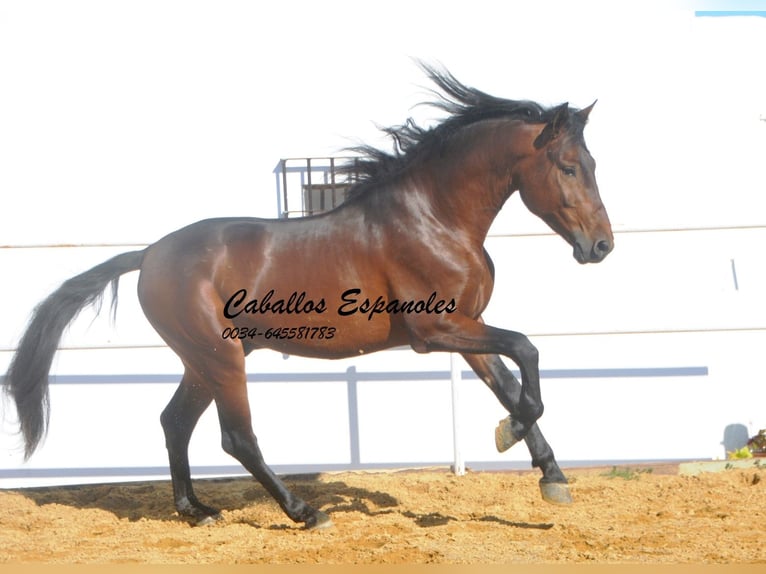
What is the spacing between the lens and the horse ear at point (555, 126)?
5059mm

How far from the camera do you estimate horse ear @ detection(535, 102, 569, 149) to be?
5.06m

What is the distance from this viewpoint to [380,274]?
5273mm

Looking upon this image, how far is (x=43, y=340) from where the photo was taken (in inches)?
229

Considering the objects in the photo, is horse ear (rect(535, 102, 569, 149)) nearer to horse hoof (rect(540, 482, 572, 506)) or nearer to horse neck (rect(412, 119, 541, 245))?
horse neck (rect(412, 119, 541, 245))

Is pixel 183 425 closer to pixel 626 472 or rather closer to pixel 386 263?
pixel 386 263

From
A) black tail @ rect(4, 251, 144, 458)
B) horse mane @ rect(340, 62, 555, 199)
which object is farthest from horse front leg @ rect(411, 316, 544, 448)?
black tail @ rect(4, 251, 144, 458)

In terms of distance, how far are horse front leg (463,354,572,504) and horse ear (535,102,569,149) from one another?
1180 millimetres

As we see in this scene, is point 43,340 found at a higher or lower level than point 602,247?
lower

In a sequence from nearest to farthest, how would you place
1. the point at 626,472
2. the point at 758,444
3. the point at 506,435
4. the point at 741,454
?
the point at 506,435 < the point at 626,472 < the point at 741,454 < the point at 758,444

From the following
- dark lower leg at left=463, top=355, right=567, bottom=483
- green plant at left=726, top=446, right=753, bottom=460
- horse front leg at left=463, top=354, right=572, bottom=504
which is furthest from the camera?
green plant at left=726, top=446, right=753, bottom=460

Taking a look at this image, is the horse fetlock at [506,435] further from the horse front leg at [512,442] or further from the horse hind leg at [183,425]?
the horse hind leg at [183,425]

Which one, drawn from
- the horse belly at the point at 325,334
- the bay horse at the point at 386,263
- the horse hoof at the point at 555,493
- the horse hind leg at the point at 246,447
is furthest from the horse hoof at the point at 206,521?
the horse hoof at the point at 555,493

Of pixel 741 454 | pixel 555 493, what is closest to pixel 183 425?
pixel 555 493

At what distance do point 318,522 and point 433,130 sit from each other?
2218mm
